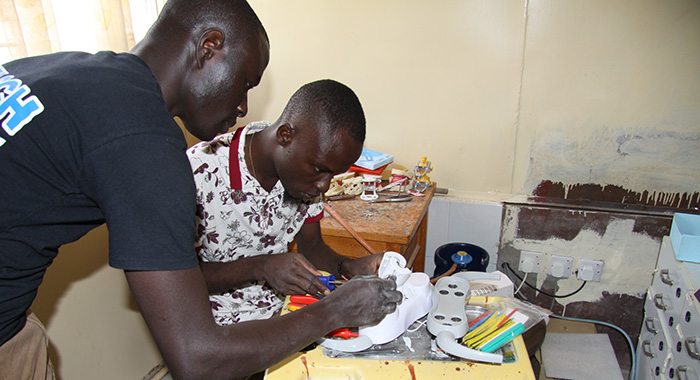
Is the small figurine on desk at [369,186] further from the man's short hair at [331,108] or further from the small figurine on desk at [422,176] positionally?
the man's short hair at [331,108]

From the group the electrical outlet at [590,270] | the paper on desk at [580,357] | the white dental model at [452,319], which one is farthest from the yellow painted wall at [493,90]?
the white dental model at [452,319]

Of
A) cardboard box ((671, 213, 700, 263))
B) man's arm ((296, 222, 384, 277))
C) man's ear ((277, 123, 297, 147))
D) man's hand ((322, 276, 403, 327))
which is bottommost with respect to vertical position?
cardboard box ((671, 213, 700, 263))

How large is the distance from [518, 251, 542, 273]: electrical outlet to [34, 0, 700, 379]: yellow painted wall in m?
0.32

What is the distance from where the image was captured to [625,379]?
82.4 inches

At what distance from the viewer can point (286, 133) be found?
3.60 ft

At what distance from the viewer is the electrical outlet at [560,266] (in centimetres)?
210

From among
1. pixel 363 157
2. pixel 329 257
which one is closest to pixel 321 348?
pixel 329 257

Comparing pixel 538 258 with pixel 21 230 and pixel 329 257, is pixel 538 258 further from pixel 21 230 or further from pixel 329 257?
pixel 21 230

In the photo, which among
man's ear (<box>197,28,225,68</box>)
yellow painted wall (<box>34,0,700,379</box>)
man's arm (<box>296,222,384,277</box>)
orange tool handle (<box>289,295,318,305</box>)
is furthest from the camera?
yellow painted wall (<box>34,0,700,379</box>)

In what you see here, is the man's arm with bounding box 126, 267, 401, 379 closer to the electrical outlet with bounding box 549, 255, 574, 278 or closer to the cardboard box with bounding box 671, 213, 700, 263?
the cardboard box with bounding box 671, 213, 700, 263

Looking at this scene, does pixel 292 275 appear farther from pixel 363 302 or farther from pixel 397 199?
pixel 397 199

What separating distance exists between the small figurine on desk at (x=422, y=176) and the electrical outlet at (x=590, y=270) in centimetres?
86

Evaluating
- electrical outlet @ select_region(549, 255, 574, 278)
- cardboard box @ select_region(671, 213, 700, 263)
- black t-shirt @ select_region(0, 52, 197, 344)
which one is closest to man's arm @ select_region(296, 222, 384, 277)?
black t-shirt @ select_region(0, 52, 197, 344)

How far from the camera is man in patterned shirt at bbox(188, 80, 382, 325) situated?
1.08 m
